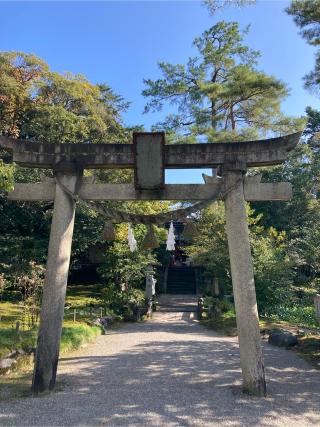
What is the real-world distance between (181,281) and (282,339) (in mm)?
18510

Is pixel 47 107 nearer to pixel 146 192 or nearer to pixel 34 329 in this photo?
pixel 34 329

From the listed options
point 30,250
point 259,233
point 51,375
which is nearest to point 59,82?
point 30,250

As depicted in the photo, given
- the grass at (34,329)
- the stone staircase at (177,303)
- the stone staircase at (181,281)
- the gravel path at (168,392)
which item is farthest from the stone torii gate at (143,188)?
Result: the stone staircase at (181,281)

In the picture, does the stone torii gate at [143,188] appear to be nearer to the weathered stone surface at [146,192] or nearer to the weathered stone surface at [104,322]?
the weathered stone surface at [146,192]

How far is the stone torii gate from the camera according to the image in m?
6.07

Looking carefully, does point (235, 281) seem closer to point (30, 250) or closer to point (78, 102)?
point (30, 250)

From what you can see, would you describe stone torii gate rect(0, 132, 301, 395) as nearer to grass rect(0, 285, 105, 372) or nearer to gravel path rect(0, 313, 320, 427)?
gravel path rect(0, 313, 320, 427)

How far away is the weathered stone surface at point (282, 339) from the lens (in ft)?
34.9

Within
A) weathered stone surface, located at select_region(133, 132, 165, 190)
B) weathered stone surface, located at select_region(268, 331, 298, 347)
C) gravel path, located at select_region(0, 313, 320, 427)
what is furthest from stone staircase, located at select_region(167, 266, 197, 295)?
weathered stone surface, located at select_region(133, 132, 165, 190)

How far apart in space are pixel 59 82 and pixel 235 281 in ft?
73.5

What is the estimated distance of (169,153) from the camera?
21.6 feet

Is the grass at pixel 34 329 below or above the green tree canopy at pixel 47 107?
below

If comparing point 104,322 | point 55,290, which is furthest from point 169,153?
point 104,322

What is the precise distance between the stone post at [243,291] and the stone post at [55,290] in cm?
282
